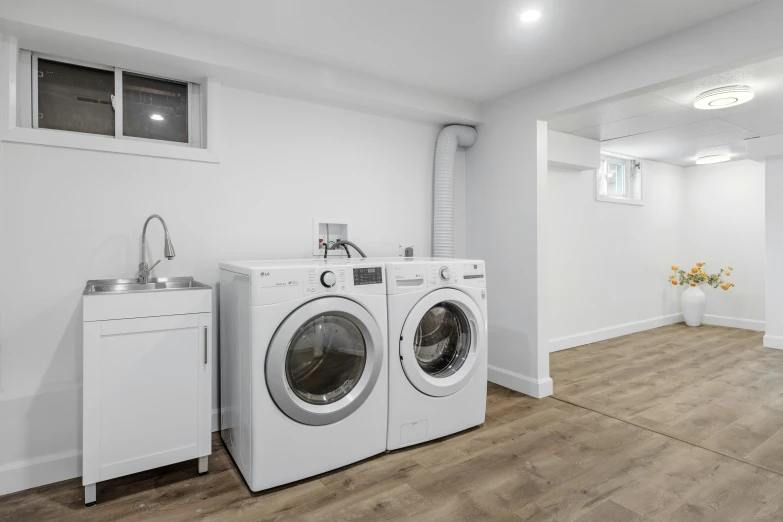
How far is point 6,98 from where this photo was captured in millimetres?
1968

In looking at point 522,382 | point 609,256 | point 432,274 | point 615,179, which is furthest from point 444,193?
point 615,179

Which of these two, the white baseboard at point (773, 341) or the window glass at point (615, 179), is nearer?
the white baseboard at point (773, 341)

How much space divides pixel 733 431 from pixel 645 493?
1076mm

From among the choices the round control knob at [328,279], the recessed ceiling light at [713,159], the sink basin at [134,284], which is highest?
the recessed ceiling light at [713,159]

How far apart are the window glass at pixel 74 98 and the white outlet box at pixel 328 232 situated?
4.17 feet

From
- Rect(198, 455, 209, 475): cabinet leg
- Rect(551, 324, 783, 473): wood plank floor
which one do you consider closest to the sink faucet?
Rect(198, 455, 209, 475): cabinet leg

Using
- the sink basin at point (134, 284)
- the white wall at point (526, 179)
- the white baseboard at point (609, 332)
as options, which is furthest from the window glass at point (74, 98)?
the white baseboard at point (609, 332)

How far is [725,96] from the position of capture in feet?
9.50

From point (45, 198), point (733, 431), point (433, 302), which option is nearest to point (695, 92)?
point (733, 431)

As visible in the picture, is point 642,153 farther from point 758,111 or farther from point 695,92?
point 695,92

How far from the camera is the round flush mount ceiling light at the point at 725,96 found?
2859mm

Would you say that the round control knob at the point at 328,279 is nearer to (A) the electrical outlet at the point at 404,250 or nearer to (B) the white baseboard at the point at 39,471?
(A) the electrical outlet at the point at 404,250

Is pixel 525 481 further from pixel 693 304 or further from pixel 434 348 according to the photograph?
pixel 693 304

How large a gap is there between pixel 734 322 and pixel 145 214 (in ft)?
22.2
